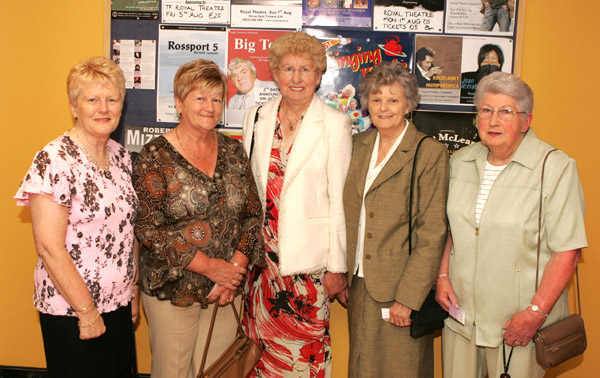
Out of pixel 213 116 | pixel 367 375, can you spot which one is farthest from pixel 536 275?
pixel 213 116

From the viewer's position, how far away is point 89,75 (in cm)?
196

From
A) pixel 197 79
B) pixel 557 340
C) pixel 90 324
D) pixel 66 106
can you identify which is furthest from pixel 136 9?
pixel 557 340

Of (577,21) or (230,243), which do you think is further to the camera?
(577,21)

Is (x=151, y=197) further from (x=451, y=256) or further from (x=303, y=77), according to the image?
(x=451, y=256)

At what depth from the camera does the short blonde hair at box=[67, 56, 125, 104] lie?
1.95 m

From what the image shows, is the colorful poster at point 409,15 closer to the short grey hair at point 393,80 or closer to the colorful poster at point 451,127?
the colorful poster at point 451,127

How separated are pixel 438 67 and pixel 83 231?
2.38 metres

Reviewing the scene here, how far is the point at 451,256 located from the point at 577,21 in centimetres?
194

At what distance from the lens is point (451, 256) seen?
2258 mm

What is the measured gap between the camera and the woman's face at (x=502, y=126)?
2047 millimetres

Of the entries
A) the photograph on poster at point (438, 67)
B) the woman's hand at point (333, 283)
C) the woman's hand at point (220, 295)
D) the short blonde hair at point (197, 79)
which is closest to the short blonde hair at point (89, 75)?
the short blonde hair at point (197, 79)

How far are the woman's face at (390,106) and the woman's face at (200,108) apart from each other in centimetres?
81

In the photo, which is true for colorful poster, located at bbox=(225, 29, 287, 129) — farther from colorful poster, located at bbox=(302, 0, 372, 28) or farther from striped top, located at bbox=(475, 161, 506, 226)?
striped top, located at bbox=(475, 161, 506, 226)

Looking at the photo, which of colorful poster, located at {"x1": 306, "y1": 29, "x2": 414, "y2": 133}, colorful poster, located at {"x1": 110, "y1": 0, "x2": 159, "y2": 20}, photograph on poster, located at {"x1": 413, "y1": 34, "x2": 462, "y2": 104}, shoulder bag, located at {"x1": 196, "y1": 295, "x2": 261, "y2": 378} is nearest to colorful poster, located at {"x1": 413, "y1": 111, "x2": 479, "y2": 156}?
photograph on poster, located at {"x1": 413, "y1": 34, "x2": 462, "y2": 104}
